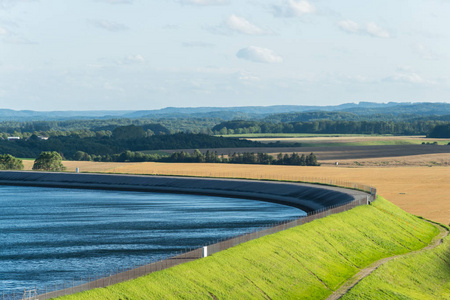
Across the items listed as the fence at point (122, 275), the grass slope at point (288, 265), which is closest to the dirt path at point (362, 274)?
the grass slope at point (288, 265)

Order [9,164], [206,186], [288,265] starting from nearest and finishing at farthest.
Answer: [288,265] < [206,186] < [9,164]

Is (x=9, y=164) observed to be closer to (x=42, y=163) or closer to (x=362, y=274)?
(x=42, y=163)

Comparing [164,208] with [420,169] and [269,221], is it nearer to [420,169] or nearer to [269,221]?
[269,221]

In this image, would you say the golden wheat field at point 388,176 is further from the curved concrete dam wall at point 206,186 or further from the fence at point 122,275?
the fence at point 122,275

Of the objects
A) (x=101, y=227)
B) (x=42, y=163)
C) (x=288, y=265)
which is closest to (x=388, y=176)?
(x=42, y=163)

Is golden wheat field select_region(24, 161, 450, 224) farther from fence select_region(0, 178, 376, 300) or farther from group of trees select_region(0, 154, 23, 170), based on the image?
fence select_region(0, 178, 376, 300)

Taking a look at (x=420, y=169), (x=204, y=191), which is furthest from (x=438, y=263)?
(x=420, y=169)

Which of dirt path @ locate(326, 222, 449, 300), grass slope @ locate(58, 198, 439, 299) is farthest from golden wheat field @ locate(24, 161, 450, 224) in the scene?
grass slope @ locate(58, 198, 439, 299)
